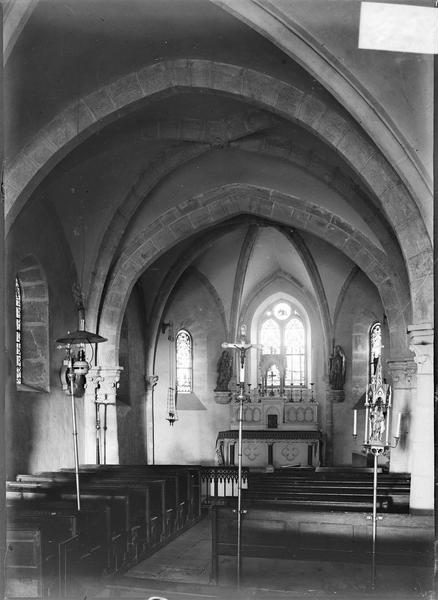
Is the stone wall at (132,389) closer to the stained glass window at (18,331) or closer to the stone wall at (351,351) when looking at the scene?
the stained glass window at (18,331)

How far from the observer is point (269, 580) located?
29.8 ft

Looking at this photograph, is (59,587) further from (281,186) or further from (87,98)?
(281,186)

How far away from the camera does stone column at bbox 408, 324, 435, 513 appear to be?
29.3 ft

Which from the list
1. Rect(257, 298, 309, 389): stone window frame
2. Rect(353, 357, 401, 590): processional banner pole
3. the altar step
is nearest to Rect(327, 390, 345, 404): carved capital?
Rect(257, 298, 309, 389): stone window frame

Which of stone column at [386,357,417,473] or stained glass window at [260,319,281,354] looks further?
stained glass window at [260,319,281,354]

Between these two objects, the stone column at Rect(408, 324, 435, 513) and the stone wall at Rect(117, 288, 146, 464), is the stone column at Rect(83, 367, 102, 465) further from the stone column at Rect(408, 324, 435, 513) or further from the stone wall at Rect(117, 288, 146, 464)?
the stone column at Rect(408, 324, 435, 513)

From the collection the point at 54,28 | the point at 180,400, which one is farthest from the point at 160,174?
the point at 180,400

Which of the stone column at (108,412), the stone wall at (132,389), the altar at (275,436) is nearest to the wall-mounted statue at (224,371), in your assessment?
the altar at (275,436)

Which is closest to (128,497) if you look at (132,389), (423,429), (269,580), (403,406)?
(269,580)

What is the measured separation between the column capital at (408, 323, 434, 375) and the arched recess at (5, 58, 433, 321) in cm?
142

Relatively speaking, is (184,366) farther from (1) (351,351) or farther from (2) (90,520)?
(2) (90,520)

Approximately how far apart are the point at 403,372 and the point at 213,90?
7042 millimetres

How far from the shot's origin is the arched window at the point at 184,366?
23.2m

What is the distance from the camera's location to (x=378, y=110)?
8.46 m
